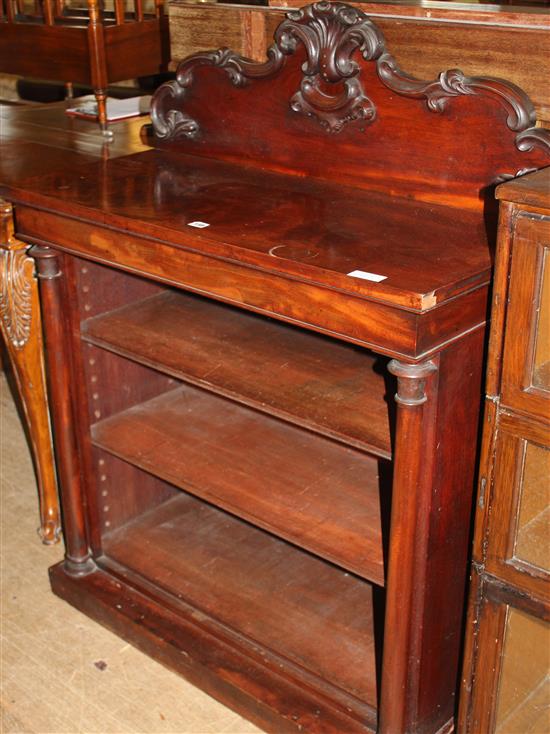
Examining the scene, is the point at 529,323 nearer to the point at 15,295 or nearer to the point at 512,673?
the point at 512,673

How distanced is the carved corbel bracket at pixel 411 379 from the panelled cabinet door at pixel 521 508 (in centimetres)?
13

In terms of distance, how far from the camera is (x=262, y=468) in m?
2.19

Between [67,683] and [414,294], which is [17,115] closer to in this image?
[67,683]

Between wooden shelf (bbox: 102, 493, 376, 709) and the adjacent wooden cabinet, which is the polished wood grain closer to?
the adjacent wooden cabinet

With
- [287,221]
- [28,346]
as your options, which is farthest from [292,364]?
[28,346]

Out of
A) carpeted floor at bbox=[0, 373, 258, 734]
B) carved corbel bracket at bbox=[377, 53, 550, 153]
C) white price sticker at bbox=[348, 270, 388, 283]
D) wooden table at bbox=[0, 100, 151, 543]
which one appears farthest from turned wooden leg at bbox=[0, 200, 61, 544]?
white price sticker at bbox=[348, 270, 388, 283]

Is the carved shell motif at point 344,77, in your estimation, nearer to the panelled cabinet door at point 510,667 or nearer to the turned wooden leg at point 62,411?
the turned wooden leg at point 62,411

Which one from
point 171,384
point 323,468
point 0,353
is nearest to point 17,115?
point 0,353

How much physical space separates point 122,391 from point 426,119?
1053mm

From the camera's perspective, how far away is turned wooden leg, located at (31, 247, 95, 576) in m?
2.21

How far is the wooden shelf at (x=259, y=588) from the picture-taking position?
2162mm

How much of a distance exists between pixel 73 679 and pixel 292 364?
930mm

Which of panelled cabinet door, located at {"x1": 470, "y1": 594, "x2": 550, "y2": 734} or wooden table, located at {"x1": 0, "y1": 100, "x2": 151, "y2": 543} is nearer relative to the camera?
panelled cabinet door, located at {"x1": 470, "y1": 594, "x2": 550, "y2": 734}

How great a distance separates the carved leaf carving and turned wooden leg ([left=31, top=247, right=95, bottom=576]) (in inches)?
8.9
